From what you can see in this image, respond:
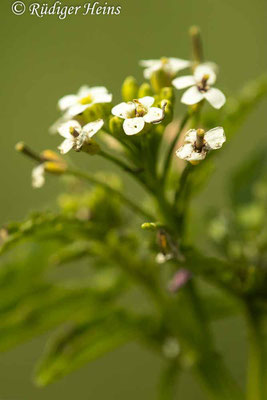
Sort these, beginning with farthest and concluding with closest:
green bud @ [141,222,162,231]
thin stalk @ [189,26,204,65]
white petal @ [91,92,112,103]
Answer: thin stalk @ [189,26,204,65], white petal @ [91,92,112,103], green bud @ [141,222,162,231]

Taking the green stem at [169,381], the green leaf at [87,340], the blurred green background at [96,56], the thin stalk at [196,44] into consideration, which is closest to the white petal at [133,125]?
→ the thin stalk at [196,44]

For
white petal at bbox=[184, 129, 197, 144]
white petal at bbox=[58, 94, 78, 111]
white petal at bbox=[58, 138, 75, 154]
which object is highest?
white petal at bbox=[58, 94, 78, 111]

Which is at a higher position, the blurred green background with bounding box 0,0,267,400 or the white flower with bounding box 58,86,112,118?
the white flower with bounding box 58,86,112,118

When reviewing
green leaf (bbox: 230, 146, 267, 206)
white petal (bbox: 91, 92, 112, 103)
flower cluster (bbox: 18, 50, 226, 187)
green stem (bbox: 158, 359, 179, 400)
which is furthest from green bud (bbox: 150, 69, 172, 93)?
green stem (bbox: 158, 359, 179, 400)

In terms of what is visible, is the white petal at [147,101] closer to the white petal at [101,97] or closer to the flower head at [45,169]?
the white petal at [101,97]

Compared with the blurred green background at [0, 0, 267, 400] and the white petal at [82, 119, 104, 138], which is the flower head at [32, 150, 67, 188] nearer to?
the white petal at [82, 119, 104, 138]

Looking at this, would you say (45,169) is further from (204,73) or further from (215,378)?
(215,378)

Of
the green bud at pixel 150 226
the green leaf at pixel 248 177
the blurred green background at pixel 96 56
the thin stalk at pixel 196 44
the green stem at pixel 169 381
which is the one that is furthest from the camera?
the blurred green background at pixel 96 56

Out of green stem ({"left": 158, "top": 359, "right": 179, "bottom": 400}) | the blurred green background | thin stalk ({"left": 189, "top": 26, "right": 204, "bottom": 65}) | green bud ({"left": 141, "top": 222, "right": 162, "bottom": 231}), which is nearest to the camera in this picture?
green bud ({"left": 141, "top": 222, "right": 162, "bottom": 231})

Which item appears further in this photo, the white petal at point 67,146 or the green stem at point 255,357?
the green stem at point 255,357
